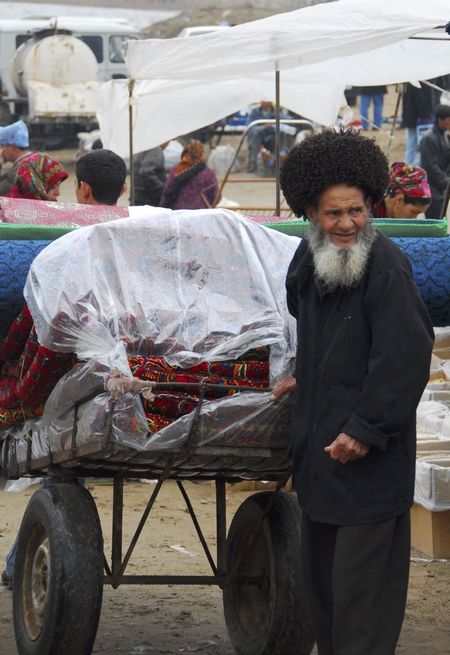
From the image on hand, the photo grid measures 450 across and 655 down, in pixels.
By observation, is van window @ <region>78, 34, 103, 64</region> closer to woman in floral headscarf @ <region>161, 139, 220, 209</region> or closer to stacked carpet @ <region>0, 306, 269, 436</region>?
woman in floral headscarf @ <region>161, 139, 220, 209</region>

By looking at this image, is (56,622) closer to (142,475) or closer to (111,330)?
(142,475)

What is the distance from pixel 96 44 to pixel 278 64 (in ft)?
63.2

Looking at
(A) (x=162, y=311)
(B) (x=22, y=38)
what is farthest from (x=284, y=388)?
(B) (x=22, y=38)

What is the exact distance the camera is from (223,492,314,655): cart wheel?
167 inches

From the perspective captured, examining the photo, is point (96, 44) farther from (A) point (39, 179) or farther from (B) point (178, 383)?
(B) point (178, 383)

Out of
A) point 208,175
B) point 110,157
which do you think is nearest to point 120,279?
point 110,157

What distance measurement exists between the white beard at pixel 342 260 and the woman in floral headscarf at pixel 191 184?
28.2 feet

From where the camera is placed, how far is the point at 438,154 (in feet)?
41.0

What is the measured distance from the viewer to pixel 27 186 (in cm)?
611

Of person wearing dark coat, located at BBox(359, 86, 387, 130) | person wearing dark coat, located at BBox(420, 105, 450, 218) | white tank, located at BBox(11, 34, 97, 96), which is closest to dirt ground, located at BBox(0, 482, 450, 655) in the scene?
person wearing dark coat, located at BBox(420, 105, 450, 218)

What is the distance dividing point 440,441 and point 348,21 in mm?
3672

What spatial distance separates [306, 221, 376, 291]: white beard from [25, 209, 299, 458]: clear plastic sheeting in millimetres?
426

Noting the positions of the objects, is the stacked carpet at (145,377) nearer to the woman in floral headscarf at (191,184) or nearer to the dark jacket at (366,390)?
the dark jacket at (366,390)

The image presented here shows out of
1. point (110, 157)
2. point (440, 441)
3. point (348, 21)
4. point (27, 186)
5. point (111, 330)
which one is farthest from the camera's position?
point (348, 21)
